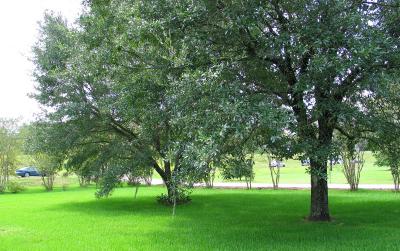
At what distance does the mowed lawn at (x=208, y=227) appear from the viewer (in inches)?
444

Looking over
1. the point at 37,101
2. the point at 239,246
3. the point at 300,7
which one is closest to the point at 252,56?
the point at 300,7

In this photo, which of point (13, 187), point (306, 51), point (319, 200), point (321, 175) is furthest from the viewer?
point (13, 187)

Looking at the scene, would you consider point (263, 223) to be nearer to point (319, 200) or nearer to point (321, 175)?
point (319, 200)

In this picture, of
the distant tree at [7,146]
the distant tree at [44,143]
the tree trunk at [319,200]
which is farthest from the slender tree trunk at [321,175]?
the distant tree at [7,146]

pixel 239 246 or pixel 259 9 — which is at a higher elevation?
pixel 259 9

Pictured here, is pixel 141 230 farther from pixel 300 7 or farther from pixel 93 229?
pixel 300 7

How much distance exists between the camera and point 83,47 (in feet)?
55.7

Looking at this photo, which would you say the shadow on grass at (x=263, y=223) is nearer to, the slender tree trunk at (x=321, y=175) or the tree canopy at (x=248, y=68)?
the slender tree trunk at (x=321, y=175)

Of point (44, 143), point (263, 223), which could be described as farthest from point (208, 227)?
point (44, 143)

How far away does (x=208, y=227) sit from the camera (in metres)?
14.4

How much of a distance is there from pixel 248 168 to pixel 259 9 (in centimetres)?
374

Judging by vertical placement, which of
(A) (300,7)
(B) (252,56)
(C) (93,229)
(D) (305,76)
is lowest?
(C) (93,229)

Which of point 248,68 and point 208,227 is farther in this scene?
point 208,227

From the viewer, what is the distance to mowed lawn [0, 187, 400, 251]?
11.3 meters
